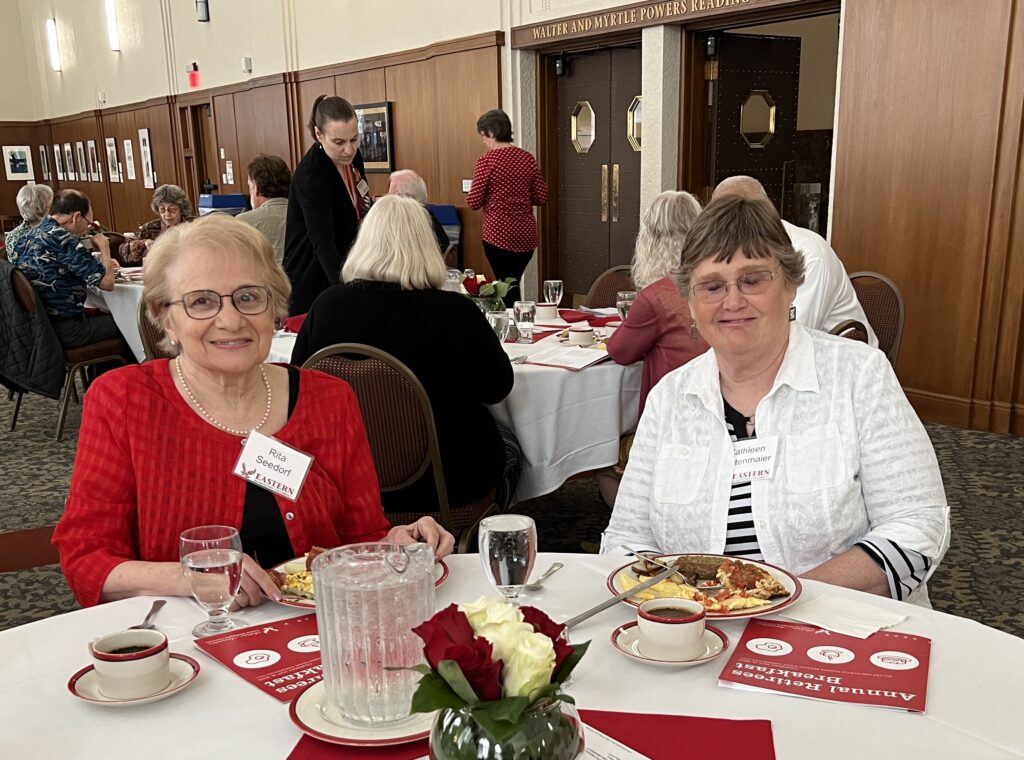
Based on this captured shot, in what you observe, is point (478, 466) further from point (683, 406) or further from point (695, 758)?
point (695, 758)

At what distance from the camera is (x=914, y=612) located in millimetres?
1352

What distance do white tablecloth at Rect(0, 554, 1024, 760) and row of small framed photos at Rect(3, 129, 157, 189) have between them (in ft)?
51.5

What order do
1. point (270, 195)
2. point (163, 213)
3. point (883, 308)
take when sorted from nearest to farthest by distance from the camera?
1. point (883, 308)
2. point (270, 195)
3. point (163, 213)

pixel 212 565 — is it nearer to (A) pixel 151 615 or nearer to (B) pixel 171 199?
(A) pixel 151 615

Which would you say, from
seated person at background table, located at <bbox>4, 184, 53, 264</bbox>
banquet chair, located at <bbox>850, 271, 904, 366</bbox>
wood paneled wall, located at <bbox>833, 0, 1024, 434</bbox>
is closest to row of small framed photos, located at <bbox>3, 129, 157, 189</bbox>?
seated person at background table, located at <bbox>4, 184, 53, 264</bbox>

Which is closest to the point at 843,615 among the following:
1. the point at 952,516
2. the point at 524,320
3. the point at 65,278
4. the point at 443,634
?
the point at 443,634

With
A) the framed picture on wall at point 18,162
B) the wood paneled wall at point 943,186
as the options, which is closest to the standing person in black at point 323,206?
the wood paneled wall at point 943,186

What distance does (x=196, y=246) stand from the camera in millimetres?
1814

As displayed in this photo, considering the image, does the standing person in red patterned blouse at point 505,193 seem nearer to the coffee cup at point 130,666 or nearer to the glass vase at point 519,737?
the coffee cup at point 130,666

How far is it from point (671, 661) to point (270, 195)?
5251 millimetres

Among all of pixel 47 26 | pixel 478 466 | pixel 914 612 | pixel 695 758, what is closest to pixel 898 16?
pixel 478 466

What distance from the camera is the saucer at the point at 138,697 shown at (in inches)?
44.3

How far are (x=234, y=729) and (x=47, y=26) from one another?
20.8 m

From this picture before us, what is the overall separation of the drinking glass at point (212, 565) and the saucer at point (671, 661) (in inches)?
21.3
